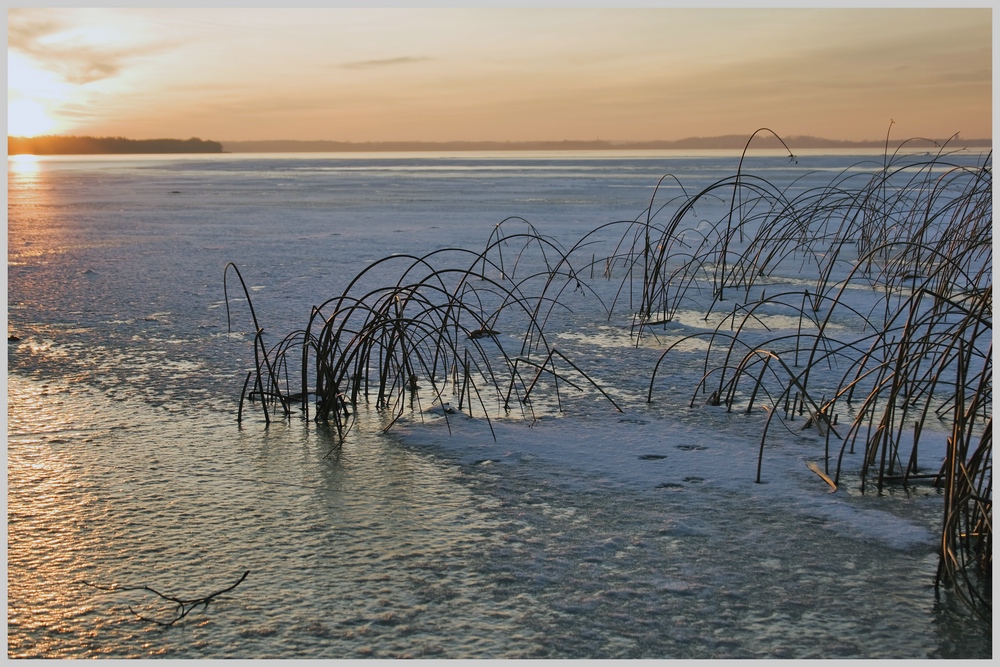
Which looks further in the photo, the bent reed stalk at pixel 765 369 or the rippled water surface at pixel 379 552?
the bent reed stalk at pixel 765 369

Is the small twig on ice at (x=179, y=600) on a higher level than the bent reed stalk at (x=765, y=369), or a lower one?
lower

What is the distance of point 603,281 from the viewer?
641 cm

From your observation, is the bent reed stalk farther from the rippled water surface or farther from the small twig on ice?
the small twig on ice

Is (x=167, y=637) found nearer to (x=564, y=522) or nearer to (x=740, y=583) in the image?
(x=564, y=522)

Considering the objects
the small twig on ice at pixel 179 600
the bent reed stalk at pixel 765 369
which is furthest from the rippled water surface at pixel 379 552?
the bent reed stalk at pixel 765 369

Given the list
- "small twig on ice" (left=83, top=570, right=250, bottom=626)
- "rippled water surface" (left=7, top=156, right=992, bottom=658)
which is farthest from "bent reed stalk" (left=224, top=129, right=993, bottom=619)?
"small twig on ice" (left=83, top=570, right=250, bottom=626)

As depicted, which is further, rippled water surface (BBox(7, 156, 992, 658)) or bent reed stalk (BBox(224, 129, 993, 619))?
bent reed stalk (BBox(224, 129, 993, 619))

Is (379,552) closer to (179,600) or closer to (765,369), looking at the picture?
(179,600)

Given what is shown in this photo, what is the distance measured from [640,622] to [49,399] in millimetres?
2457

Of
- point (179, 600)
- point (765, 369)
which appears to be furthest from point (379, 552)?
point (765, 369)

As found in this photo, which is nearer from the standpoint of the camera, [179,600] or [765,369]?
[179,600]

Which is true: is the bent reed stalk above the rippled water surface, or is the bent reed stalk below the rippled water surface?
above

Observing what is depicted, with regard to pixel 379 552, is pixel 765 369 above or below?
above

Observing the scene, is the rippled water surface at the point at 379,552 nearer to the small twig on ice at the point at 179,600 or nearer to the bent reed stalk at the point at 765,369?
the small twig on ice at the point at 179,600
